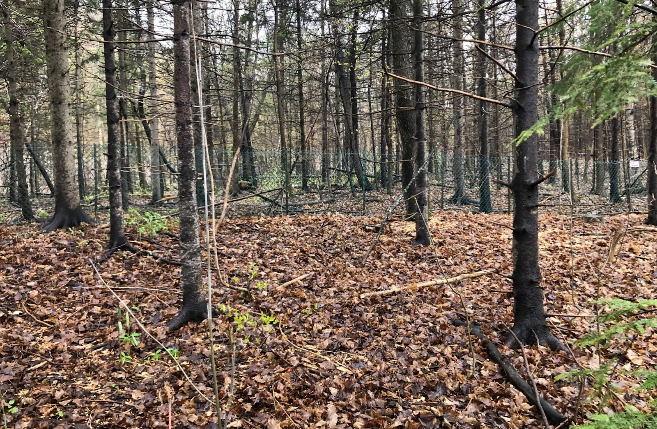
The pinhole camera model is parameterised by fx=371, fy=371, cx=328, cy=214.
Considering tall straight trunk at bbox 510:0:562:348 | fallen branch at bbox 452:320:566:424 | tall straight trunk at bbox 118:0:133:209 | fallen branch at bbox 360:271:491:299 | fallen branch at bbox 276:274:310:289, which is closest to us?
fallen branch at bbox 452:320:566:424

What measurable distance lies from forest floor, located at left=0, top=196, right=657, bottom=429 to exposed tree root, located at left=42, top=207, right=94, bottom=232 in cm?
32

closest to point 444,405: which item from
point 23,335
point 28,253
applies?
point 23,335

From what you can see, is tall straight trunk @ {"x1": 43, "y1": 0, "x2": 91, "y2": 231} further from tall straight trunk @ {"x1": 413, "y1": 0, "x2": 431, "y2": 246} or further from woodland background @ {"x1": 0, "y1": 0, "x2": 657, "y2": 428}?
tall straight trunk @ {"x1": 413, "y1": 0, "x2": 431, "y2": 246}

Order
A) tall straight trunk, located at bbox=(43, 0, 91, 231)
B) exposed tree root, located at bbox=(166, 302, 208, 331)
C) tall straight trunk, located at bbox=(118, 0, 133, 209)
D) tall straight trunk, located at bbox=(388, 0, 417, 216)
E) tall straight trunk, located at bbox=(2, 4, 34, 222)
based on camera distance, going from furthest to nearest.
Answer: tall straight trunk, located at bbox=(2, 4, 34, 222) < tall straight trunk, located at bbox=(388, 0, 417, 216) < tall straight trunk, located at bbox=(43, 0, 91, 231) < tall straight trunk, located at bbox=(118, 0, 133, 209) < exposed tree root, located at bbox=(166, 302, 208, 331)

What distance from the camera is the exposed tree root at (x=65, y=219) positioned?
759 centimetres

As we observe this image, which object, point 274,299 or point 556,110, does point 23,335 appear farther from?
point 556,110

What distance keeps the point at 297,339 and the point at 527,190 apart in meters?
3.14

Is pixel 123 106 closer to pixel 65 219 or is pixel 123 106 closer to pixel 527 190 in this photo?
pixel 65 219

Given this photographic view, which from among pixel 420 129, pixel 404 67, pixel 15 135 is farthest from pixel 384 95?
pixel 15 135

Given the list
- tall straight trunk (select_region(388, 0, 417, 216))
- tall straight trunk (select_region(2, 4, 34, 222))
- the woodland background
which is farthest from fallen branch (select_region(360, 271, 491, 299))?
tall straight trunk (select_region(2, 4, 34, 222))

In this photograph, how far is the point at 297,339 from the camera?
4.58 metres

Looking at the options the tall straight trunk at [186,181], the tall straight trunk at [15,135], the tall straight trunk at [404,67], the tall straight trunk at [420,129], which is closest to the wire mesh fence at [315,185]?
the tall straight trunk at [15,135]

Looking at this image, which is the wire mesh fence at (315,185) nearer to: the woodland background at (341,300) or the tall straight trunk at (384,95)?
the tall straight trunk at (384,95)

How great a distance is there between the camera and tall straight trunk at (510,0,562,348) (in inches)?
154
